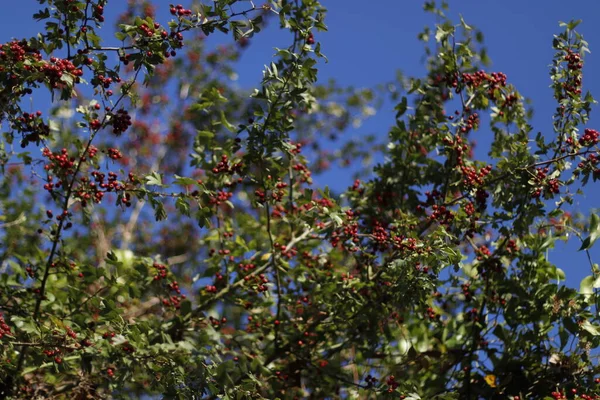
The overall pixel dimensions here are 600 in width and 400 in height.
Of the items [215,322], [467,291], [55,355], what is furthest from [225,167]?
[467,291]

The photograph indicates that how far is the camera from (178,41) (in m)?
3.74

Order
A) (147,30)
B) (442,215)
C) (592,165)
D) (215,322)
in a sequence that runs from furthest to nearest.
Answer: (215,322) < (442,215) < (592,165) < (147,30)

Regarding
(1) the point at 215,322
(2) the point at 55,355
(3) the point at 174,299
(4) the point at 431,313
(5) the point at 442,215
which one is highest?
(5) the point at 442,215

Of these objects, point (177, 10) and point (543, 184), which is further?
point (543, 184)

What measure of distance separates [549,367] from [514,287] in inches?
22.5

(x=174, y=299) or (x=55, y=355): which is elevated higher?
(x=174, y=299)

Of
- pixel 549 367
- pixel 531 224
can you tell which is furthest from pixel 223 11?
pixel 549 367

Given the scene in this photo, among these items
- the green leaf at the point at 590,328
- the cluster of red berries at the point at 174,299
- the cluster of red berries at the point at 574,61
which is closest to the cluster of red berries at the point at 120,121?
the cluster of red berries at the point at 174,299

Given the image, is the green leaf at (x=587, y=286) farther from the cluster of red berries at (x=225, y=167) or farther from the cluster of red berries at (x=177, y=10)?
the cluster of red berries at (x=177, y=10)

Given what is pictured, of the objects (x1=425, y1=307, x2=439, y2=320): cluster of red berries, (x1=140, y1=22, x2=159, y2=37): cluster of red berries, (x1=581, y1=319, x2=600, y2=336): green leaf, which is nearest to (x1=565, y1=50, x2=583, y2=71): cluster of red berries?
(x1=581, y1=319, x2=600, y2=336): green leaf

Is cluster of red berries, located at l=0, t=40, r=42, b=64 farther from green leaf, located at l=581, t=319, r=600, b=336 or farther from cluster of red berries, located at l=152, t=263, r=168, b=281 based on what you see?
green leaf, located at l=581, t=319, r=600, b=336

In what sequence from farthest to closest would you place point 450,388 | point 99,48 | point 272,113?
point 450,388
point 272,113
point 99,48

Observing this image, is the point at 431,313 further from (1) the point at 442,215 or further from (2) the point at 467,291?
(1) the point at 442,215

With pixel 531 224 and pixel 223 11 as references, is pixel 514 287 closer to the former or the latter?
pixel 531 224
